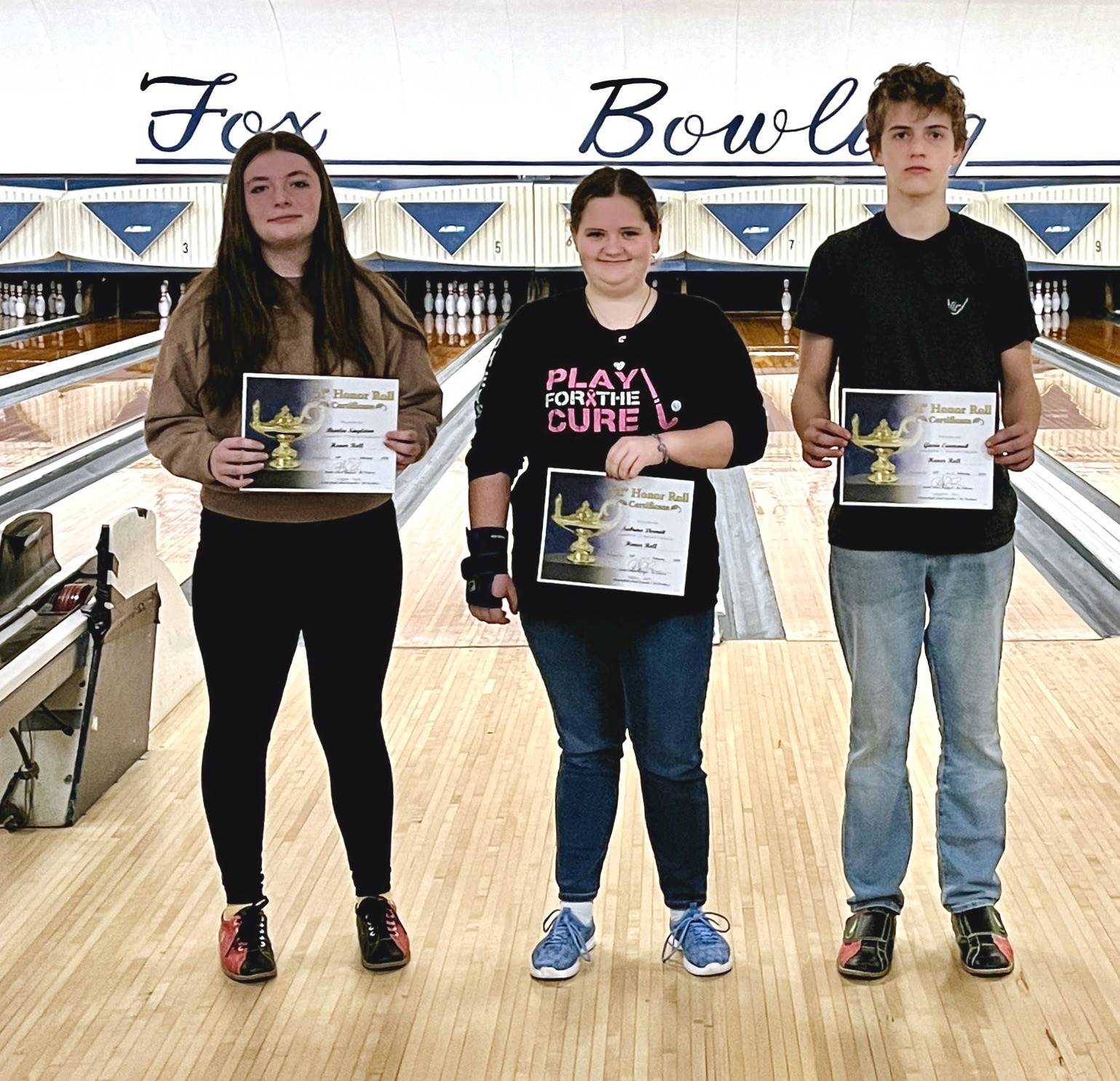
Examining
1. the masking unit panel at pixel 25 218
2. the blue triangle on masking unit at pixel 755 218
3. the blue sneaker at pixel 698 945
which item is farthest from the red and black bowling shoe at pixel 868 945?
the masking unit panel at pixel 25 218

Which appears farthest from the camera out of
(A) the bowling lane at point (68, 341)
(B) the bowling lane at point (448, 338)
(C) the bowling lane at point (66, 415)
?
(B) the bowling lane at point (448, 338)

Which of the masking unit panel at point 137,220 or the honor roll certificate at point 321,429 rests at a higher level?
the masking unit panel at point 137,220

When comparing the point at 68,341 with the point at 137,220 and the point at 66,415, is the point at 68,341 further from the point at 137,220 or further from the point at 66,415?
the point at 66,415

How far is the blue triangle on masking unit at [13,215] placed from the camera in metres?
9.84

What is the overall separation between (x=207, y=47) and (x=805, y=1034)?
8.90m

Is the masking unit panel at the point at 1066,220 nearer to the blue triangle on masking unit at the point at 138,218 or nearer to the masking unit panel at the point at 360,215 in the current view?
the masking unit panel at the point at 360,215

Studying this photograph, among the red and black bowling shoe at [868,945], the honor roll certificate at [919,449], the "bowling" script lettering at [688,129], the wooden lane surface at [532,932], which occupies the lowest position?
the wooden lane surface at [532,932]

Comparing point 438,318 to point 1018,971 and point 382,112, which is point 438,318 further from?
point 1018,971

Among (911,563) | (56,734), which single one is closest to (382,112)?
(56,734)

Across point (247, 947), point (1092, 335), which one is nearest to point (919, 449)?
point (247, 947)

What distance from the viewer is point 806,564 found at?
4.16m

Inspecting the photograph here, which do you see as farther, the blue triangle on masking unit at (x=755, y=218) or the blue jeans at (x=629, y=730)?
the blue triangle on masking unit at (x=755, y=218)

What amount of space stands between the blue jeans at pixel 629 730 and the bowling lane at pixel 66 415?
3673 mm

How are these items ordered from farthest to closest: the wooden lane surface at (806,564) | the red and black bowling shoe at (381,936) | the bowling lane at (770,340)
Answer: the bowling lane at (770,340), the wooden lane surface at (806,564), the red and black bowling shoe at (381,936)
